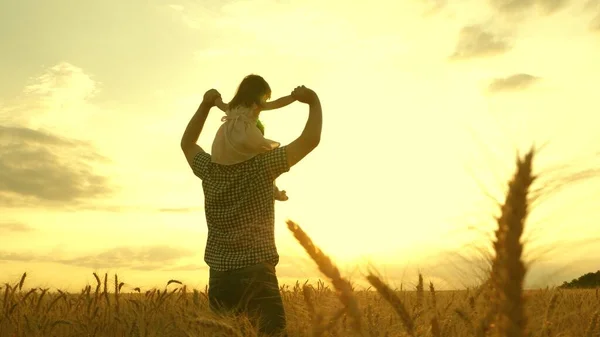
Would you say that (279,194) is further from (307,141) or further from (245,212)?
(307,141)

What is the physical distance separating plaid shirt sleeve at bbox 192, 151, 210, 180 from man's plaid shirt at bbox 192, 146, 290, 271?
11.0 inches

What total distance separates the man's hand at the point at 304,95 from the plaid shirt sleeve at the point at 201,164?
0.95m

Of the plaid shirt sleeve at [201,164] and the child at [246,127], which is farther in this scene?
the plaid shirt sleeve at [201,164]

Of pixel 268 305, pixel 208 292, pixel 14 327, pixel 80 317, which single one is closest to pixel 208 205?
pixel 208 292

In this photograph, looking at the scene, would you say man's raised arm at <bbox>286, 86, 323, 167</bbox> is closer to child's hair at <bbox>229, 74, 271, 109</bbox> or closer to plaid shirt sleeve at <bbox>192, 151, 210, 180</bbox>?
child's hair at <bbox>229, 74, 271, 109</bbox>

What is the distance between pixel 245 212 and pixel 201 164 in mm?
754

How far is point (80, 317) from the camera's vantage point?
361 centimetres

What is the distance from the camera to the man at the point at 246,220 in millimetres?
4777

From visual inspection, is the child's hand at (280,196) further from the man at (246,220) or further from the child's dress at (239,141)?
the child's dress at (239,141)

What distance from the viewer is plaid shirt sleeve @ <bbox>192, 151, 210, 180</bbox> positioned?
209 inches

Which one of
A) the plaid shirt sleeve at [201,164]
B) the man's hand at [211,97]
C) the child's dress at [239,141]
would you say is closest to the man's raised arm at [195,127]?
the man's hand at [211,97]

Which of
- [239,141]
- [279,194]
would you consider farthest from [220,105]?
[279,194]

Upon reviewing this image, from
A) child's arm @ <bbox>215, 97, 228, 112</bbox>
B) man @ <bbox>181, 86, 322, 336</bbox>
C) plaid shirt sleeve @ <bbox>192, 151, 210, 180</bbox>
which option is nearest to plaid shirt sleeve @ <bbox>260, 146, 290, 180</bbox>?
man @ <bbox>181, 86, 322, 336</bbox>

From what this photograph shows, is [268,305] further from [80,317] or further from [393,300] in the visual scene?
[393,300]
